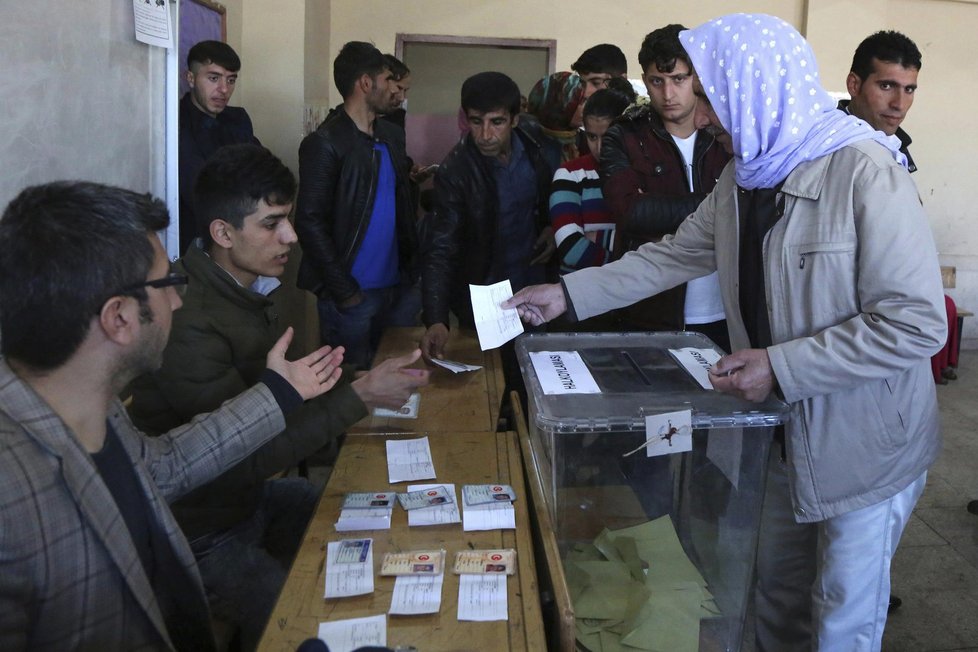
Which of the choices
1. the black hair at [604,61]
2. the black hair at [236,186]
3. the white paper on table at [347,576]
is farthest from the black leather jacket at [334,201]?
the white paper on table at [347,576]

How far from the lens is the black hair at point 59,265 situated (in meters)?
1.11

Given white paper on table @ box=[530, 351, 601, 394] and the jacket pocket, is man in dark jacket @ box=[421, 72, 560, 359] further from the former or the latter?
the jacket pocket

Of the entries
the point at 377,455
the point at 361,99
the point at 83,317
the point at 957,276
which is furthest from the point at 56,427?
the point at 957,276

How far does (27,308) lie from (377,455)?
→ 3.13 feet

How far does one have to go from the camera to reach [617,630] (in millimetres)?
1544

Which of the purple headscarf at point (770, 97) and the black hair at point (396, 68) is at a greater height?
the black hair at point (396, 68)

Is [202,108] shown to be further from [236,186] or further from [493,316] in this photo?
[493,316]

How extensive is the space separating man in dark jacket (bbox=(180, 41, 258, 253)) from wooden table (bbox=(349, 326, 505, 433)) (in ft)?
3.91

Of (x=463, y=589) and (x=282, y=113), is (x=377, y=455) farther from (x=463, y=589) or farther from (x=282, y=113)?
(x=282, y=113)

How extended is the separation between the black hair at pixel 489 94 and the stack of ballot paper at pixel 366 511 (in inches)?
67.4

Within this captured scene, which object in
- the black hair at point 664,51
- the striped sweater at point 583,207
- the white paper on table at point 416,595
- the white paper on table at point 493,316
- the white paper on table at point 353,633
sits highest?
the black hair at point 664,51

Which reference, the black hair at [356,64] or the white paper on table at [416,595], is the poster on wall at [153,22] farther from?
the white paper on table at [416,595]

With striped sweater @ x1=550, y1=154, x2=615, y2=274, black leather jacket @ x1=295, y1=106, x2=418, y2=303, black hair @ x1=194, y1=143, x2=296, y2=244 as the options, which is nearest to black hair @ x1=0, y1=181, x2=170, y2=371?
black hair @ x1=194, y1=143, x2=296, y2=244

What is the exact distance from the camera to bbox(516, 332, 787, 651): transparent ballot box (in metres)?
1.55
